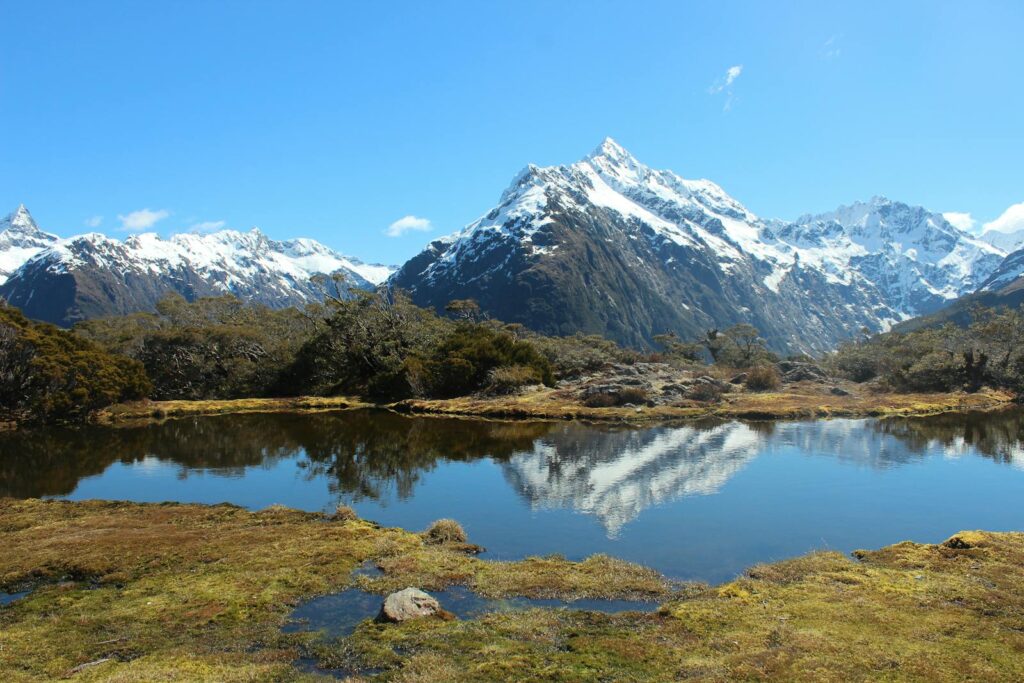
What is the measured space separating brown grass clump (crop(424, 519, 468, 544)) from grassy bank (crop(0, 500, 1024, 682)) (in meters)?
0.79

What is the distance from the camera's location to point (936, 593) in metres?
17.4

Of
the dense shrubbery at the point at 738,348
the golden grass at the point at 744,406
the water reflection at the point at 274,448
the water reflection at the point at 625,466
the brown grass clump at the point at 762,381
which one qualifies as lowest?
the water reflection at the point at 274,448

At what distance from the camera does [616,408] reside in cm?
6481

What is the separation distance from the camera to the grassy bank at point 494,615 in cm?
1334

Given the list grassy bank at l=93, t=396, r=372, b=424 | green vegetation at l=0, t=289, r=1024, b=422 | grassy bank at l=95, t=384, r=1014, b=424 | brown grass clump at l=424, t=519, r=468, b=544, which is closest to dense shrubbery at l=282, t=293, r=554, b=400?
green vegetation at l=0, t=289, r=1024, b=422

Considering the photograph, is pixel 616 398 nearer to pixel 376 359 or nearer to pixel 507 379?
pixel 507 379

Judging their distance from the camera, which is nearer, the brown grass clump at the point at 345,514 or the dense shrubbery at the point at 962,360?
the brown grass clump at the point at 345,514

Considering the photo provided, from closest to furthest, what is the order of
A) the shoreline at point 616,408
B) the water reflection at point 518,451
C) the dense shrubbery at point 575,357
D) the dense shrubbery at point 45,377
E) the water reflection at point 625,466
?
the water reflection at point 625,466
the water reflection at point 518,451
the dense shrubbery at point 45,377
the shoreline at point 616,408
the dense shrubbery at point 575,357

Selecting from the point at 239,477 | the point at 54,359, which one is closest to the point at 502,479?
the point at 239,477

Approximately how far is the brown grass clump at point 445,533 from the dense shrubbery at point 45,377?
2066 inches

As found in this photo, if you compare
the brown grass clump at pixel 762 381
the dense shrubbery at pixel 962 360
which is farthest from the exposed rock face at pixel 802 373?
the dense shrubbery at pixel 962 360

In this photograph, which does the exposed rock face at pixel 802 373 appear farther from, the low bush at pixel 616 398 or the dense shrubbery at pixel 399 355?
the dense shrubbery at pixel 399 355

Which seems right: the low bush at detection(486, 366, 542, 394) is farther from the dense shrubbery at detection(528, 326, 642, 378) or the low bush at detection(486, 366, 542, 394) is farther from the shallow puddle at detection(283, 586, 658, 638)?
the shallow puddle at detection(283, 586, 658, 638)

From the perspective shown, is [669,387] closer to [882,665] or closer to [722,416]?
[722,416]
